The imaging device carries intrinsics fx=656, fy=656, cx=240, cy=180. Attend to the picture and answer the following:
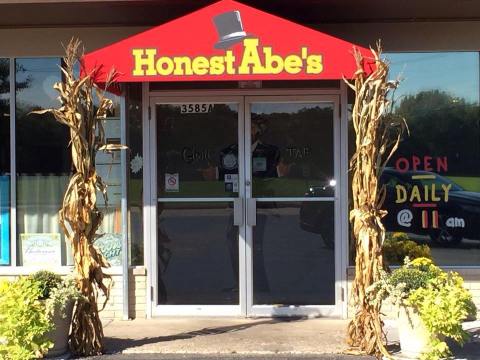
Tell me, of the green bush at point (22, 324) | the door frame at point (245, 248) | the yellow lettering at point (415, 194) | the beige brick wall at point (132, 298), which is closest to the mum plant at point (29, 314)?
the green bush at point (22, 324)

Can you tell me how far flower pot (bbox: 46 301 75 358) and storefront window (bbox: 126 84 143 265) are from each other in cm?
155

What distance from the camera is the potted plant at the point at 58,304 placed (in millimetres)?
5430

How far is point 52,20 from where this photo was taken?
690cm

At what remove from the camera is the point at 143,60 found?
567 centimetres

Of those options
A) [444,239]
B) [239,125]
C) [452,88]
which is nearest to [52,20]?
[239,125]

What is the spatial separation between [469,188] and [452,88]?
3.64 feet

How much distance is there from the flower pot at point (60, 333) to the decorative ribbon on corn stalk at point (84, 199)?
2.6 inches

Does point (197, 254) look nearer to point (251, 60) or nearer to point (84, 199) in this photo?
point (84, 199)

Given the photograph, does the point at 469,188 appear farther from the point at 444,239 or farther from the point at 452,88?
the point at 452,88

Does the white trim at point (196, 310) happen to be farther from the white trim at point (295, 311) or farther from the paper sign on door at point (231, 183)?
the paper sign on door at point (231, 183)

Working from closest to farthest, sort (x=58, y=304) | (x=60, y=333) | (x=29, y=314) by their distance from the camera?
(x=29, y=314) < (x=58, y=304) < (x=60, y=333)

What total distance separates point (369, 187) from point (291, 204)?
1.66m

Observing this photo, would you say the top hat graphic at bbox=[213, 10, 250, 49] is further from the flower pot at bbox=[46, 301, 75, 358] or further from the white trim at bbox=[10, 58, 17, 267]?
the white trim at bbox=[10, 58, 17, 267]

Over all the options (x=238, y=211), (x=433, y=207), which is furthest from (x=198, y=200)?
(x=433, y=207)
